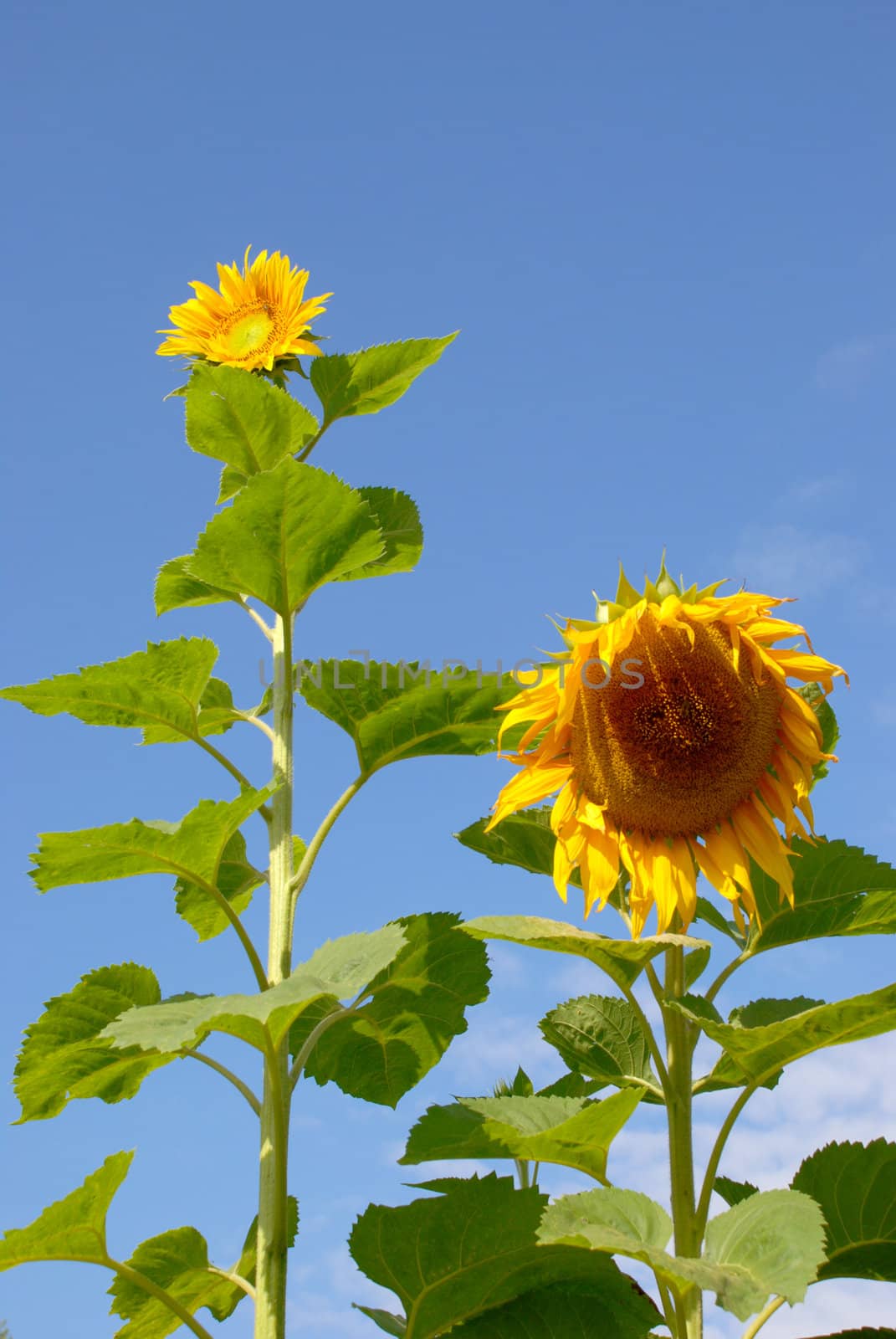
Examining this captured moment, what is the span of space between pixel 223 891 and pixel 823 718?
165cm

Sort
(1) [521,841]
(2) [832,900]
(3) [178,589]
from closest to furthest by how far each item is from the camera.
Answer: (2) [832,900]
(1) [521,841]
(3) [178,589]

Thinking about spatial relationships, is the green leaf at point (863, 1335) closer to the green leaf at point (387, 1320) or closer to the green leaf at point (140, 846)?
the green leaf at point (387, 1320)

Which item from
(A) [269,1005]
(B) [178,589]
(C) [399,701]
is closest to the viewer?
(A) [269,1005]

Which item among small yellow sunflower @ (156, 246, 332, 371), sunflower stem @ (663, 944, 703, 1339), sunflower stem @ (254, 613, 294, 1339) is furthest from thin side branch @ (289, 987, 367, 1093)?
small yellow sunflower @ (156, 246, 332, 371)

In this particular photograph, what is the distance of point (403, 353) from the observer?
3756mm

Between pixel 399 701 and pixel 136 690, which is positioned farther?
pixel 399 701

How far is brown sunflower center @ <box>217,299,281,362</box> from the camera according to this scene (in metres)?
4.12

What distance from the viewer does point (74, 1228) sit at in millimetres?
2824

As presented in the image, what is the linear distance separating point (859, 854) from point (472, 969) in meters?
0.99

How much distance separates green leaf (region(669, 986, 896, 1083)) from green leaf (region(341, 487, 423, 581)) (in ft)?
5.10

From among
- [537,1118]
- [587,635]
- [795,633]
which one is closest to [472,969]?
[537,1118]

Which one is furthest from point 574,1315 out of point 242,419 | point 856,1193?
point 242,419

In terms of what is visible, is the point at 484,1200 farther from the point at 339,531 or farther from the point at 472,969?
the point at 339,531

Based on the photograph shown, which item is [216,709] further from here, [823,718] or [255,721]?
[823,718]
